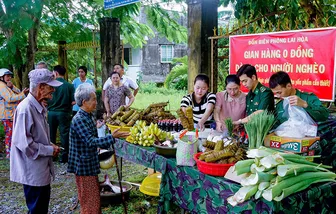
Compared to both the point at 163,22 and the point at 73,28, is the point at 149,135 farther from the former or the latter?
the point at 73,28

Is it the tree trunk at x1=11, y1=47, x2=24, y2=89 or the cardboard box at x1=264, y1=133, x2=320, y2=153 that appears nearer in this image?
the cardboard box at x1=264, y1=133, x2=320, y2=153

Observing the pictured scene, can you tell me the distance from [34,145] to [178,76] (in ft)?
52.4

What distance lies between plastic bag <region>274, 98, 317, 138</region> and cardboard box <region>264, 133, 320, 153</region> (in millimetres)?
69

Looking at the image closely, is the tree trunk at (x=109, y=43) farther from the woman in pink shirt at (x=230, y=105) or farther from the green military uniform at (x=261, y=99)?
the green military uniform at (x=261, y=99)

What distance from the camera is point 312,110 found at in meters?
3.29

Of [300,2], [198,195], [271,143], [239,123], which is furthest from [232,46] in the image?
[198,195]

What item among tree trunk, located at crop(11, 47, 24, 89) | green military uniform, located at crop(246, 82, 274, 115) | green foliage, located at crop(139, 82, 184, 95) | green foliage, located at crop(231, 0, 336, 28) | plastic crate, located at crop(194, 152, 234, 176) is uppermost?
green foliage, located at crop(231, 0, 336, 28)

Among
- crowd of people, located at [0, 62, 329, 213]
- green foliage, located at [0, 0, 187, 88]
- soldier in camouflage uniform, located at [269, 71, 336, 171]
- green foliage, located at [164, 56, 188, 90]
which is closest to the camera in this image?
crowd of people, located at [0, 62, 329, 213]

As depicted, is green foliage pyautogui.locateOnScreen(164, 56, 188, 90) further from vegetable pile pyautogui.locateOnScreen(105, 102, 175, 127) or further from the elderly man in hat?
the elderly man in hat

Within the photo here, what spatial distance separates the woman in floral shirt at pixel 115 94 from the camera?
20.6 feet

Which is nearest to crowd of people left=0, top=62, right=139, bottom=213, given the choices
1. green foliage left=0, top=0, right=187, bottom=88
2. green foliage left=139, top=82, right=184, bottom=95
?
green foliage left=0, top=0, right=187, bottom=88

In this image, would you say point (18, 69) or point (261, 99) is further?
point (18, 69)

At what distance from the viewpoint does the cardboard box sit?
2.78m

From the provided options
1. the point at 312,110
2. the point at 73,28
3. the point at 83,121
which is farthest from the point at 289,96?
the point at 73,28
